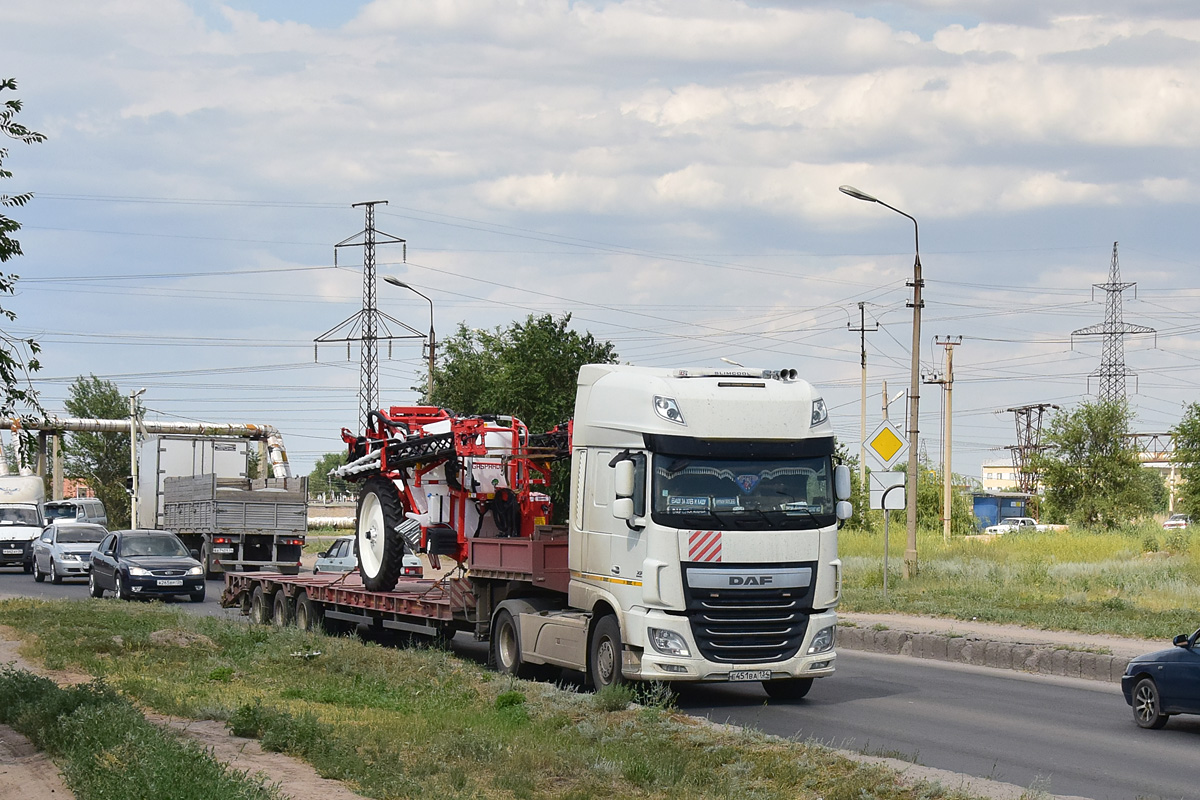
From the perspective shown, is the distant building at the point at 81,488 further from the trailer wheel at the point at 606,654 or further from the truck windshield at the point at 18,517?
→ the trailer wheel at the point at 606,654

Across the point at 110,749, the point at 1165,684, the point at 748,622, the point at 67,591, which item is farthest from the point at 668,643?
the point at 67,591

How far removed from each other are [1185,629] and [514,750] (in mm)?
13567

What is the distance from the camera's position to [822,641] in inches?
541

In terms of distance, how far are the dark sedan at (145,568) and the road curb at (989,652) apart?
593 inches

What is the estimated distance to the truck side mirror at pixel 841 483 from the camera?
13859 mm

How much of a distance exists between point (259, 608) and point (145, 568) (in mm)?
8484

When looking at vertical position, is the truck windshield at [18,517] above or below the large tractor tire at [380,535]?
below

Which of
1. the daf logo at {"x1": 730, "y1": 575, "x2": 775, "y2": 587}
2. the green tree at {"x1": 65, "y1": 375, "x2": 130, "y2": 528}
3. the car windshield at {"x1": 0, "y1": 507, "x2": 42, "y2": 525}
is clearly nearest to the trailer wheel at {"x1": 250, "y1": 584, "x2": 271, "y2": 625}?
the daf logo at {"x1": 730, "y1": 575, "x2": 775, "y2": 587}

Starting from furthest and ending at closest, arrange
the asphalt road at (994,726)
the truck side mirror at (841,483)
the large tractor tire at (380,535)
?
the large tractor tire at (380,535) → the truck side mirror at (841,483) → the asphalt road at (994,726)

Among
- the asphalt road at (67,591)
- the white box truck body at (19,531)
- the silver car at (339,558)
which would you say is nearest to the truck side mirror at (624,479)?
the asphalt road at (67,591)

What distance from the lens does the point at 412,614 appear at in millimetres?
17453

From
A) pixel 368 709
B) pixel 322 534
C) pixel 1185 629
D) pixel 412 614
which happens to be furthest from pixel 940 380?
pixel 368 709

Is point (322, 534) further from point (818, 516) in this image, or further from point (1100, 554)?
point (818, 516)

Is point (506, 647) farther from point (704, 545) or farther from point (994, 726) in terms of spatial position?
point (994, 726)
